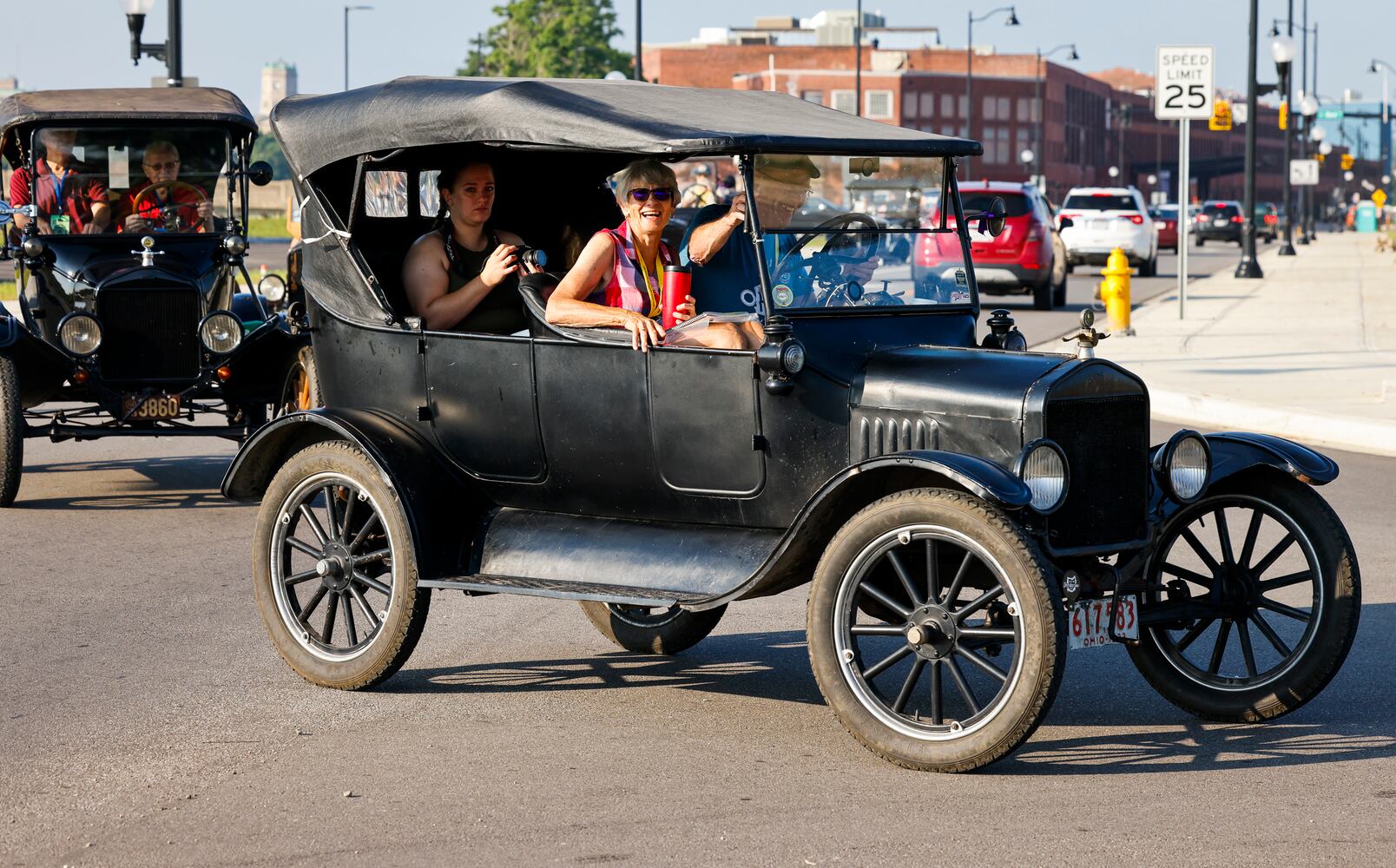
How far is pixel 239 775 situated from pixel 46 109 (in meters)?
7.95

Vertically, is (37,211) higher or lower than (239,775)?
higher

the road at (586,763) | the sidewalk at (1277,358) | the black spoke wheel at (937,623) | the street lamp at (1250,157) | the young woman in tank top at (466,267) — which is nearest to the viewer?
the road at (586,763)

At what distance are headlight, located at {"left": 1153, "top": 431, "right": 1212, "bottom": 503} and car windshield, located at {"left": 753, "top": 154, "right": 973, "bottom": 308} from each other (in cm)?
90

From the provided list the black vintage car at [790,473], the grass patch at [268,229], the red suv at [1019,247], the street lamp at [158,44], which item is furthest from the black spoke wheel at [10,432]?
the grass patch at [268,229]

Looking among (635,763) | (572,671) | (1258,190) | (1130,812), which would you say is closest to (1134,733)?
(1130,812)

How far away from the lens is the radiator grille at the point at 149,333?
37.4 ft

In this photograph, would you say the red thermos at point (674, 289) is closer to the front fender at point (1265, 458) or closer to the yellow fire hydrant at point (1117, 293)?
the front fender at point (1265, 458)

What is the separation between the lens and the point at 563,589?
19.5ft

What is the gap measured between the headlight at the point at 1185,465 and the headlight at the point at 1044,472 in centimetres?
57

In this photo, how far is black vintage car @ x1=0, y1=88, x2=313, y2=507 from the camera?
1126 centimetres

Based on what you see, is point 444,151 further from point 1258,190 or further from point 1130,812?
point 1258,190

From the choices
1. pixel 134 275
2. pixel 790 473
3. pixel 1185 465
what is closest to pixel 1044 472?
pixel 1185 465

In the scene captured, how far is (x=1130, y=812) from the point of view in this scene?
4.92 metres

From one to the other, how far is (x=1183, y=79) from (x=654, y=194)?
16.4 meters
